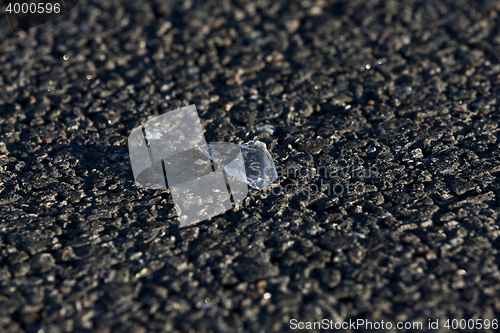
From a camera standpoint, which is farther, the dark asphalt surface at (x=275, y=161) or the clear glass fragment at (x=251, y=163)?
the clear glass fragment at (x=251, y=163)

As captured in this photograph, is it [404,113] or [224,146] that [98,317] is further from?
[404,113]

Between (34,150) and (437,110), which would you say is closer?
(34,150)

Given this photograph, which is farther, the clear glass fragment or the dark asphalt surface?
the clear glass fragment

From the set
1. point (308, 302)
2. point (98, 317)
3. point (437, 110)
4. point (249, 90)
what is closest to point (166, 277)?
point (98, 317)

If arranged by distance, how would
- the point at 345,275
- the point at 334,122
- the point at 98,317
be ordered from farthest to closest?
the point at 334,122 < the point at 345,275 < the point at 98,317

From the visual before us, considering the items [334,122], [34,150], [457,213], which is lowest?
[457,213]

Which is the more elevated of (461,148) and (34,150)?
(34,150)

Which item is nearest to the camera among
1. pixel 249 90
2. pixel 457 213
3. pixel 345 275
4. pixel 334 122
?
pixel 345 275
